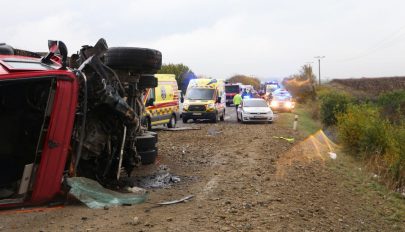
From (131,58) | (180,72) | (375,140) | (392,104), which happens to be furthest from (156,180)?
(180,72)

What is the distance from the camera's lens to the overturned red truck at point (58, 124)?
211 inches

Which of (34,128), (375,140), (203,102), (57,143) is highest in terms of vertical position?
(34,128)

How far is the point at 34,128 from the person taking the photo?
6.06m

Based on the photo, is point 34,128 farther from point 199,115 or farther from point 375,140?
point 199,115

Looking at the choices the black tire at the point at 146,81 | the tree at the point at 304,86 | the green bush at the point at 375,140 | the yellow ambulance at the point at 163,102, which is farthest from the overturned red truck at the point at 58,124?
the tree at the point at 304,86

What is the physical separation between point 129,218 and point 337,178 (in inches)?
218

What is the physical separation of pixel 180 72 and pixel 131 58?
42.4 meters

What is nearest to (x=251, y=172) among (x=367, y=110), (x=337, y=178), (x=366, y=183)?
(x=337, y=178)

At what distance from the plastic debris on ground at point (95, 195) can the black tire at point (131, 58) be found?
7.21 feet

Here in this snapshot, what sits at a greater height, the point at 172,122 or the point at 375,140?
the point at 172,122

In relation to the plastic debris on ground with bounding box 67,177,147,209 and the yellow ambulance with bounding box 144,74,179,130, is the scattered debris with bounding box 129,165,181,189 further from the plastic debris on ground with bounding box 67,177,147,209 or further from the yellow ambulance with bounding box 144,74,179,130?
the yellow ambulance with bounding box 144,74,179,130

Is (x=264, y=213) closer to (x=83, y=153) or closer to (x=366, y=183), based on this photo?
(x=83, y=153)

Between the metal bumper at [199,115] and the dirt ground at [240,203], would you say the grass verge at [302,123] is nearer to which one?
the metal bumper at [199,115]

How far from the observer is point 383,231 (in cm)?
659
